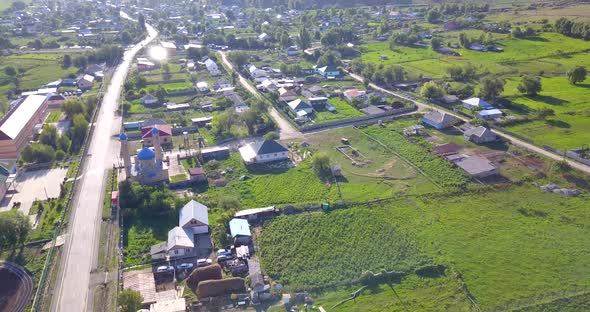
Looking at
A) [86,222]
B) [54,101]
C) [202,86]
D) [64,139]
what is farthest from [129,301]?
[54,101]

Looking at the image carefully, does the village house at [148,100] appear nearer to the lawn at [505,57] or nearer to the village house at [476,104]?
the lawn at [505,57]

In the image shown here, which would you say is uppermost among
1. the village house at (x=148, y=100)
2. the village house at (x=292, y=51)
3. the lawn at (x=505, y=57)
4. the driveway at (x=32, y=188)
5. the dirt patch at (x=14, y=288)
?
the village house at (x=292, y=51)

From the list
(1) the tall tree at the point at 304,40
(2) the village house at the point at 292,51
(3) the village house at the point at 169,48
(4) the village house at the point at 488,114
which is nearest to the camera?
(4) the village house at the point at 488,114

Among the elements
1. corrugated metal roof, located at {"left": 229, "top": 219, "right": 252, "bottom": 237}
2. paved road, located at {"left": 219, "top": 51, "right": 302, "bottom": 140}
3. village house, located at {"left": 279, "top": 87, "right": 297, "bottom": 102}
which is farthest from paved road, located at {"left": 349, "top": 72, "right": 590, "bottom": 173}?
corrugated metal roof, located at {"left": 229, "top": 219, "right": 252, "bottom": 237}

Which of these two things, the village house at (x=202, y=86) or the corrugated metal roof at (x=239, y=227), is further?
the village house at (x=202, y=86)

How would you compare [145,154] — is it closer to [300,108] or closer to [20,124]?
[20,124]

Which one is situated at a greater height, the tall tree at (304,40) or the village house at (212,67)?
the tall tree at (304,40)

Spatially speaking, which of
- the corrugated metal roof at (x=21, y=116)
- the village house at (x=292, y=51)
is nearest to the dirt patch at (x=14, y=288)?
the corrugated metal roof at (x=21, y=116)

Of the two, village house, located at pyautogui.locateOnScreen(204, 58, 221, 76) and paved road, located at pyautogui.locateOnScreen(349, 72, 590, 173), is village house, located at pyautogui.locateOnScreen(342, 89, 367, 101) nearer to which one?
paved road, located at pyautogui.locateOnScreen(349, 72, 590, 173)
